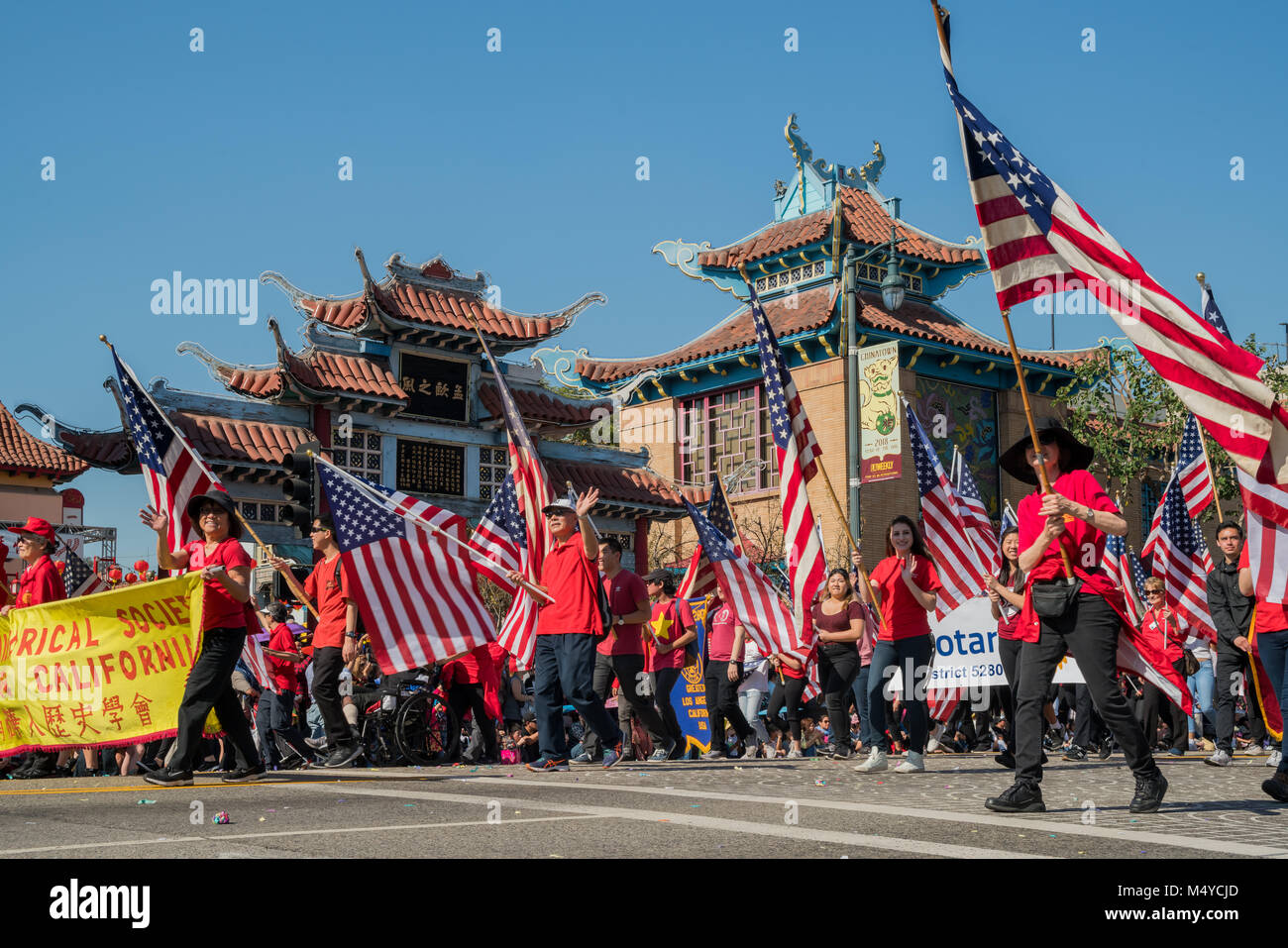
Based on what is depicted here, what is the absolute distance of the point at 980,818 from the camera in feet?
23.3

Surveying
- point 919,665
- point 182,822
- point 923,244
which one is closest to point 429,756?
point 919,665

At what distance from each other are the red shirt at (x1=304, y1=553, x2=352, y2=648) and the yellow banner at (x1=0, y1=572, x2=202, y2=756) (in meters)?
1.85

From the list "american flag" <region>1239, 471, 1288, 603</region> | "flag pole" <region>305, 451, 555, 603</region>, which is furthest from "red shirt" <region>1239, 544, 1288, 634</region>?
"flag pole" <region>305, 451, 555, 603</region>

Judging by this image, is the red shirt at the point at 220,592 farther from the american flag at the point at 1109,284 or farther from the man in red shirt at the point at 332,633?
the american flag at the point at 1109,284

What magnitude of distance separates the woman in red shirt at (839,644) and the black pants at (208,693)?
18.3 ft

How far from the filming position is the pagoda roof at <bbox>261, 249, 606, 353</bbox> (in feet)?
101

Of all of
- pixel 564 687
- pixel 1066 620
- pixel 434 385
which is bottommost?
pixel 564 687

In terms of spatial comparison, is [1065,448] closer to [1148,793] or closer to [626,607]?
[1148,793]

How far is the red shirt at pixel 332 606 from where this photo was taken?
11.5 meters

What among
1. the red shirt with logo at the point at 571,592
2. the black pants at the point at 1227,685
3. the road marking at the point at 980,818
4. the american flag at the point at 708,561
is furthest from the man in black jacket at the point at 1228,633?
the road marking at the point at 980,818

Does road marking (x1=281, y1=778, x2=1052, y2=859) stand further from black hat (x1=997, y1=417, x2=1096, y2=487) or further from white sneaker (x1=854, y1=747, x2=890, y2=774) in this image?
white sneaker (x1=854, y1=747, x2=890, y2=774)

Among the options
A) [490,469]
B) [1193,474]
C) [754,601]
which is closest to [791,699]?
[754,601]

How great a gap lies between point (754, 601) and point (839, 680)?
114cm

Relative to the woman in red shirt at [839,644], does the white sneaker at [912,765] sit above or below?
below
